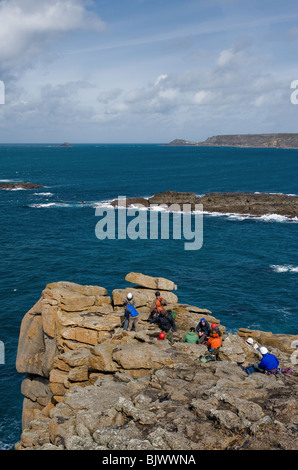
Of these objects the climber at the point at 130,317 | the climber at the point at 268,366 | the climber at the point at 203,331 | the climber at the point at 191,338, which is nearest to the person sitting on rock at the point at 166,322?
the climber at the point at 191,338

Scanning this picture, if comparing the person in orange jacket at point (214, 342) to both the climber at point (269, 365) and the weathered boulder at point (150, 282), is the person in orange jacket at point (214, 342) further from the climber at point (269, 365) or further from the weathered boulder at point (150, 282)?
the weathered boulder at point (150, 282)

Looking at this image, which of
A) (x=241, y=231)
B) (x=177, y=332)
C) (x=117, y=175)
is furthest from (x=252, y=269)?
(x=117, y=175)

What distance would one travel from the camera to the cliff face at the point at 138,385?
13297 millimetres

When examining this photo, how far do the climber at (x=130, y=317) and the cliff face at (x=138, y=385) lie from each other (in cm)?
52

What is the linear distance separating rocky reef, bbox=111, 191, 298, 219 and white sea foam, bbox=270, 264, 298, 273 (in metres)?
28.6

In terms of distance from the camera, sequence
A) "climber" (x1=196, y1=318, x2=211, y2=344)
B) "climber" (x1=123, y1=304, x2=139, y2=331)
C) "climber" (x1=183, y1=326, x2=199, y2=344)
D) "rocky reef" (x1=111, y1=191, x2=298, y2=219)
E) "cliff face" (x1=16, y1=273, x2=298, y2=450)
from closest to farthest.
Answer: "cliff face" (x1=16, y1=273, x2=298, y2=450) < "climber" (x1=183, y1=326, x2=199, y2=344) < "climber" (x1=196, y1=318, x2=211, y2=344) < "climber" (x1=123, y1=304, x2=139, y2=331) < "rocky reef" (x1=111, y1=191, x2=298, y2=219)

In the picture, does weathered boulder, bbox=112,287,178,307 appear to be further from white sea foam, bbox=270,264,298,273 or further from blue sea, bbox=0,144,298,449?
white sea foam, bbox=270,264,298,273

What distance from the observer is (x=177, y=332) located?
76.3ft

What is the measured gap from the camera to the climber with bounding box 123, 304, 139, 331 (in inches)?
877

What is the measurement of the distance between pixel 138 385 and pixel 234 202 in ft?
236

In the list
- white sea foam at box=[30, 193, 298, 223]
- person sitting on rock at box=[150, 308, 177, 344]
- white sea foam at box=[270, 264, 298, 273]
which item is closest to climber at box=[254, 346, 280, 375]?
person sitting on rock at box=[150, 308, 177, 344]

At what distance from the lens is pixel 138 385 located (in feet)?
56.8
